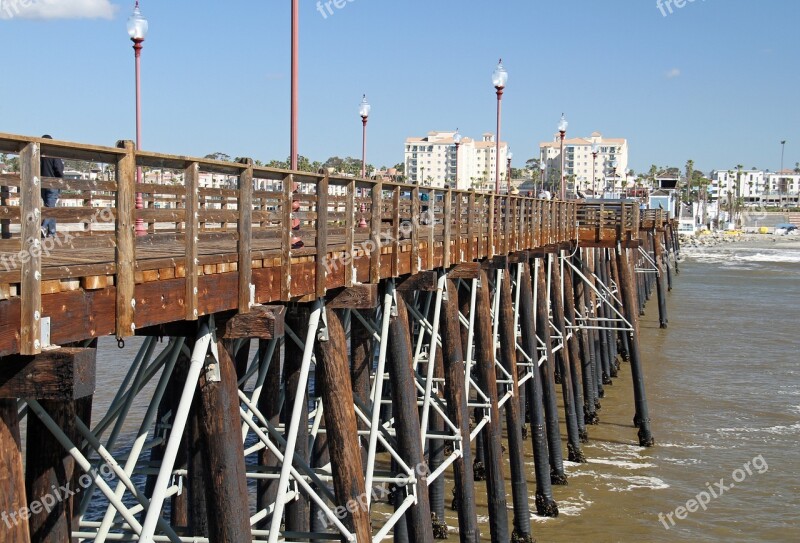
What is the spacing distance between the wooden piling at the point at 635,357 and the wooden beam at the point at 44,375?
59.5ft

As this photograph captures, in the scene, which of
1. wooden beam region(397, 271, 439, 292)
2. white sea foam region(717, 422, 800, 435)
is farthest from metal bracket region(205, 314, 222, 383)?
white sea foam region(717, 422, 800, 435)

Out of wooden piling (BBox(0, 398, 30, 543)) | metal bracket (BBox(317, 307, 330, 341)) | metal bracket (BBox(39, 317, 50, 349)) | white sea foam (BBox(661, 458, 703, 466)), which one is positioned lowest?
white sea foam (BBox(661, 458, 703, 466))

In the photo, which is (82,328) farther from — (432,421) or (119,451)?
(119,451)

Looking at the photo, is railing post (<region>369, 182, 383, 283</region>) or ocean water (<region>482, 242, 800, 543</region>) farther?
ocean water (<region>482, 242, 800, 543</region>)

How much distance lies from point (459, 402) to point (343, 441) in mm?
4619

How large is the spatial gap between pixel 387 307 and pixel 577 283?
1682cm

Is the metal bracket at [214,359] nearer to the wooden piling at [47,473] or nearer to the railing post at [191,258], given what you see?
the railing post at [191,258]

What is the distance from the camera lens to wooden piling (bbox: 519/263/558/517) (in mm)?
17016

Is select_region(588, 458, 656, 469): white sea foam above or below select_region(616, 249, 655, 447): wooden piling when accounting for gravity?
below

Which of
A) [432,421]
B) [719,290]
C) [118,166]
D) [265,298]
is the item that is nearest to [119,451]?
[432,421]

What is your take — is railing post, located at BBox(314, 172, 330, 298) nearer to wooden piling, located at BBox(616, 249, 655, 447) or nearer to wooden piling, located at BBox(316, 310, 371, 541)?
wooden piling, located at BBox(316, 310, 371, 541)

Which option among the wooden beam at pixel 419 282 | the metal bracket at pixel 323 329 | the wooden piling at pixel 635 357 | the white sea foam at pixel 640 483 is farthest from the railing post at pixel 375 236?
the wooden piling at pixel 635 357

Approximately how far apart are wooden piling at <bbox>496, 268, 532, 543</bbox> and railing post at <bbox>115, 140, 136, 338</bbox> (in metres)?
10.8

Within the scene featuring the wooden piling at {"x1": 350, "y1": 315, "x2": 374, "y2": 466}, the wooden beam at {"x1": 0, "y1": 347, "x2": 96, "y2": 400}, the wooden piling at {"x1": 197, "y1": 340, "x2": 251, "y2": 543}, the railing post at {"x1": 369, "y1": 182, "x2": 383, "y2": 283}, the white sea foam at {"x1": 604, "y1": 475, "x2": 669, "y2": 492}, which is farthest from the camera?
the white sea foam at {"x1": 604, "y1": 475, "x2": 669, "y2": 492}
